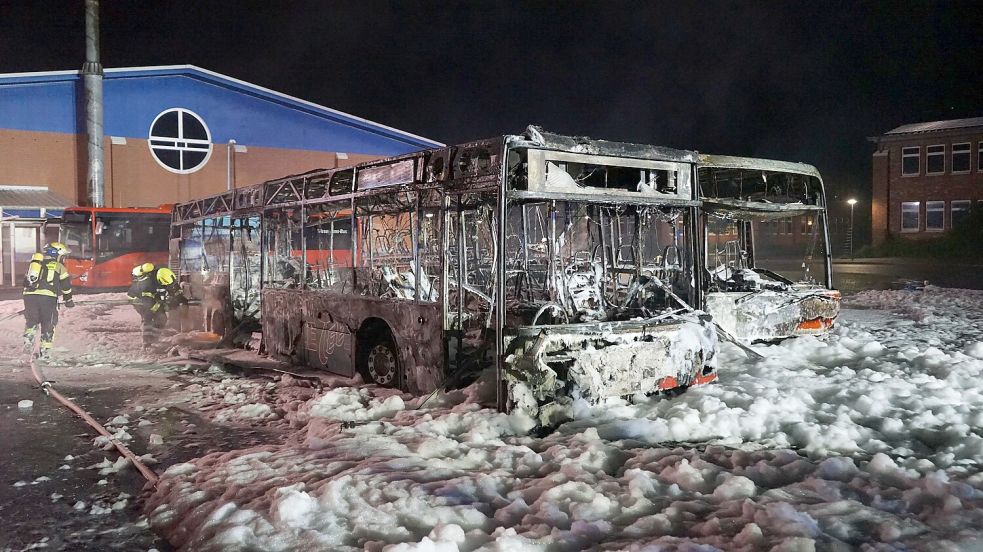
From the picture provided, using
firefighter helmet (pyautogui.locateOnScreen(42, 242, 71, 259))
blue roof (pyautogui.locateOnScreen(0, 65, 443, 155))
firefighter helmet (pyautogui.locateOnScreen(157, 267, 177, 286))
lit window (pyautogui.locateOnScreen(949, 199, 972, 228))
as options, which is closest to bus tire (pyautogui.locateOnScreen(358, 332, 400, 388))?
firefighter helmet (pyautogui.locateOnScreen(157, 267, 177, 286))

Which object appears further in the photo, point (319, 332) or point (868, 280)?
point (868, 280)

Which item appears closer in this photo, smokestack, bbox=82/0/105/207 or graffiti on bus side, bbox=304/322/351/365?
graffiti on bus side, bbox=304/322/351/365

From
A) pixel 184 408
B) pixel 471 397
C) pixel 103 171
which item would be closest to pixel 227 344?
pixel 184 408

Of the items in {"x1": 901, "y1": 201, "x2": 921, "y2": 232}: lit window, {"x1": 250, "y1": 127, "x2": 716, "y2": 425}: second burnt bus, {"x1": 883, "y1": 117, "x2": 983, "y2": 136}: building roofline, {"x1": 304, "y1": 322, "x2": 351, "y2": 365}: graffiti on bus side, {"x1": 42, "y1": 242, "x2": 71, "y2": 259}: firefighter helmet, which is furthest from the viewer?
{"x1": 901, "y1": 201, "x2": 921, "y2": 232}: lit window

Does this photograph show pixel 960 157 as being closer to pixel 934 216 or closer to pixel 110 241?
pixel 934 216

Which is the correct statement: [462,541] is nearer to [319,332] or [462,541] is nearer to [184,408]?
[184,408]

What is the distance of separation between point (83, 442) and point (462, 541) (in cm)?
426

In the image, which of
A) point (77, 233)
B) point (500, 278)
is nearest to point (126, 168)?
point (77, 233)

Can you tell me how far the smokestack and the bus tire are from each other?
23480 mm

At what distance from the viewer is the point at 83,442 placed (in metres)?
6.12

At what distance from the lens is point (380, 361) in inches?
316

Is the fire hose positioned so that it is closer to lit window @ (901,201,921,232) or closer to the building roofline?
the building roofline

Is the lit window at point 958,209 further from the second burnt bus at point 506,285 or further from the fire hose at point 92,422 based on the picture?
the fire hose at point 92,422

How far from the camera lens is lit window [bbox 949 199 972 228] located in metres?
35.0
